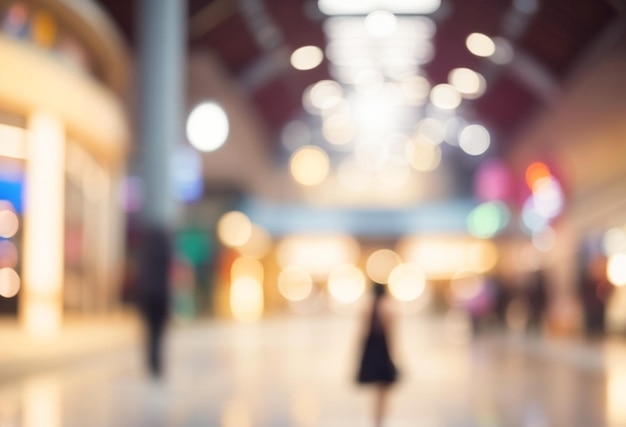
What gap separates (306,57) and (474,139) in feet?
46.4

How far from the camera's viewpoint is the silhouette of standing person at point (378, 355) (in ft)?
25.2

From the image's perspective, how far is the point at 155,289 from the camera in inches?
465

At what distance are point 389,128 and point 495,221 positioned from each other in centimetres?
986

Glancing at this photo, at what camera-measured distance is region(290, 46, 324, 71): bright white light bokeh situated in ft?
89.1

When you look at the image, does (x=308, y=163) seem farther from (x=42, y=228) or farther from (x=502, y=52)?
(x=42, y=228)

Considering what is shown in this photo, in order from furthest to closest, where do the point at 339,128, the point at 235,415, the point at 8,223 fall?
1. the point at 339,128
2. the point at 8,223
3. the point at 235,415

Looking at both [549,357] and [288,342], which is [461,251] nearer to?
[288,342]

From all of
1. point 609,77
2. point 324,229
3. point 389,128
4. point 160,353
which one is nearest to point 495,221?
point 389,128

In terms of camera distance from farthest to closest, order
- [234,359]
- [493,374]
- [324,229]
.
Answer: [324,229]
[234,359]
[493,374]

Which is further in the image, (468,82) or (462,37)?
(468,82)

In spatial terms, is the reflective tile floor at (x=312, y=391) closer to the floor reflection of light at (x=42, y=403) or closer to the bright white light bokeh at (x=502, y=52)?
the floor reflection of light at (x=42, y=403)

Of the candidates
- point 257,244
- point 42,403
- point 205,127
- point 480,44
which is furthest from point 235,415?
point 257,244

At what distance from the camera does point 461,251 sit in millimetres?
49812

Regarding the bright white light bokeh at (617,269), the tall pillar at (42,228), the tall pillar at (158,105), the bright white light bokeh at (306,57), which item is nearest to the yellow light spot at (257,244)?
the bright white light bokeh at (306,57)
